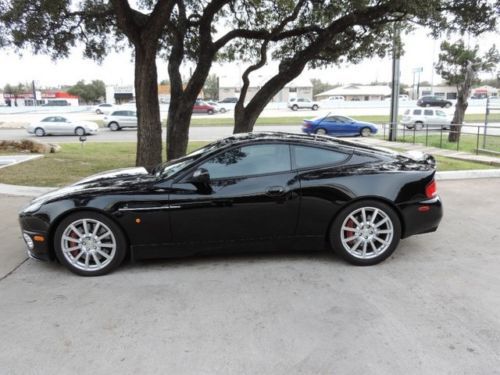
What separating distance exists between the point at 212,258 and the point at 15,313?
195cm

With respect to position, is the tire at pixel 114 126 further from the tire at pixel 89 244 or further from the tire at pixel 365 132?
the tire at pixel 89 244

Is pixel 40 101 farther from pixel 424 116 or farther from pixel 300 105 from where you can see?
pixel 424 116

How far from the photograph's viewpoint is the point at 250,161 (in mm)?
4648

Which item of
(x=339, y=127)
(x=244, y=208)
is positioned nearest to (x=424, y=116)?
(x=339, y=127)

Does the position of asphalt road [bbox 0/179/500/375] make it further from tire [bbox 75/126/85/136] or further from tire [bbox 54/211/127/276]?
tire [bbox 75/126/85/136]

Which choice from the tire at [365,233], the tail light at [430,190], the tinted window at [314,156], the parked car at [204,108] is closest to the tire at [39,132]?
the parked car at [204,108]

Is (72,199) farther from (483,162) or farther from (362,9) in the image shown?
(483,162)

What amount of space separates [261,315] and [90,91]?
106m

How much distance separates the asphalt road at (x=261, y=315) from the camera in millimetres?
2949

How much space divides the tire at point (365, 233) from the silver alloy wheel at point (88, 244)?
224 centimetres

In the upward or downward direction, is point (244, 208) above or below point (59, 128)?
above

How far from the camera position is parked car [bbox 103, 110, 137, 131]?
32688 mm

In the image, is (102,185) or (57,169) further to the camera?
(57,169)

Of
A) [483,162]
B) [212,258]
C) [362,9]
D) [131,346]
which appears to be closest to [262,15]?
[362,9]
